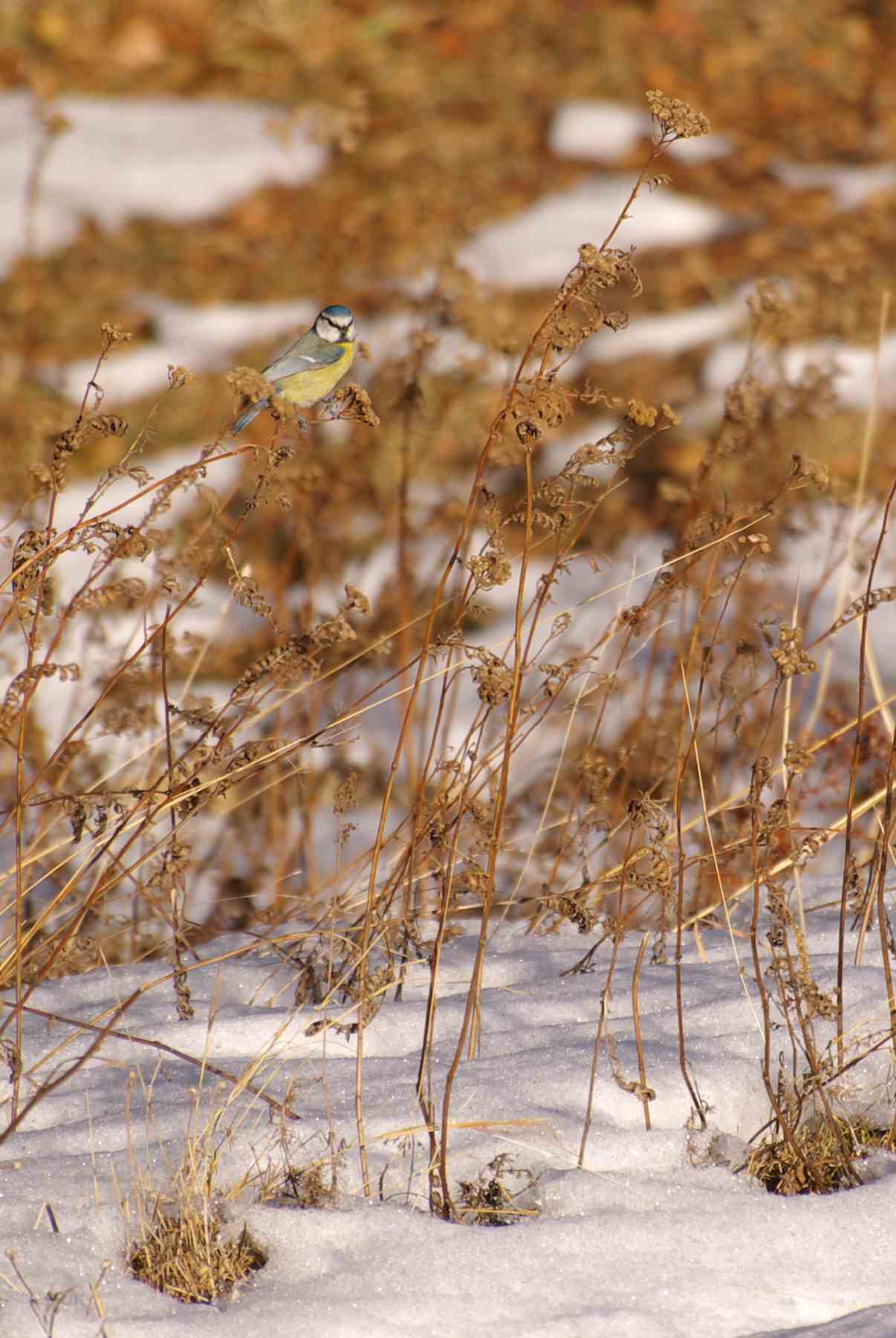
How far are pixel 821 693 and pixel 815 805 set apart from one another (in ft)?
2.19

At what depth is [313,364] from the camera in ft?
7.91

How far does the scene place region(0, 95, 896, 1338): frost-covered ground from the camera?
163cm

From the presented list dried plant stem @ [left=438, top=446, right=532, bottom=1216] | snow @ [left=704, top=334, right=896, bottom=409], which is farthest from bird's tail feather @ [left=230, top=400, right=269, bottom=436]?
snow @ [left=704, top=334, right=896, bottom=409]

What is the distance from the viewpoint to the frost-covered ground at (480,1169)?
1.63m

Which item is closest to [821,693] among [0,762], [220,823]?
[220,823]

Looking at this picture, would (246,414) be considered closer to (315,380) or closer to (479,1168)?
(315,380)

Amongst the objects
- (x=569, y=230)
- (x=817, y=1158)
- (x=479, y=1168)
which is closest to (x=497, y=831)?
(x=479, y=1168)

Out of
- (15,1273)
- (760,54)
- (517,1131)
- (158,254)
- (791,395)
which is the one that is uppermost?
(760,54)

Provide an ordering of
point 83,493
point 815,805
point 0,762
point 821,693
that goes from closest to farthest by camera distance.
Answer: point 821,693 < point 815,805 < point 0,762 < point 83,493

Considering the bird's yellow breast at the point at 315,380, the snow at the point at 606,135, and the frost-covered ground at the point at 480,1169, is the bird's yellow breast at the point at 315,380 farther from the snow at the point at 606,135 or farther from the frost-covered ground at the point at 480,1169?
the snow at the point at 606,135

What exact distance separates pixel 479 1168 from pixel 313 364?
1.42 m

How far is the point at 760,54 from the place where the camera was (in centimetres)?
865

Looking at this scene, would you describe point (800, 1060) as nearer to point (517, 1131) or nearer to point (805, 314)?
point (517, 1131)

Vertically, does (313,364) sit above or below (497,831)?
above
